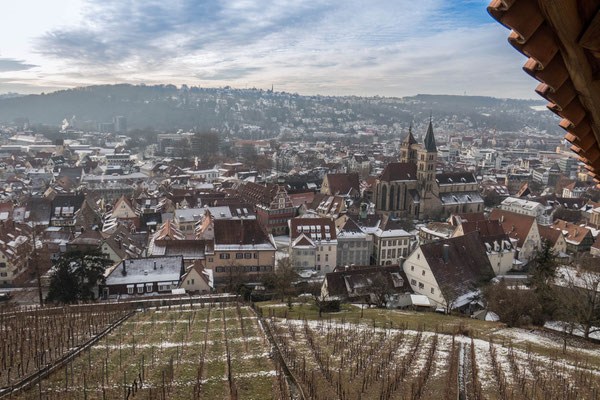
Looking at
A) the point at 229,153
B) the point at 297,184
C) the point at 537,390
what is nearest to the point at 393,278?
the point at 537,390

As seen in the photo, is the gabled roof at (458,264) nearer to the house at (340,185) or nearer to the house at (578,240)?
the house at (578,240)

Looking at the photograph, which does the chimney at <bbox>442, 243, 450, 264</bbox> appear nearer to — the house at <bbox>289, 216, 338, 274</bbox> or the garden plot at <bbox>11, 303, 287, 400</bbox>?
the house at <bbox>289, 216, 338, 274</bbox>

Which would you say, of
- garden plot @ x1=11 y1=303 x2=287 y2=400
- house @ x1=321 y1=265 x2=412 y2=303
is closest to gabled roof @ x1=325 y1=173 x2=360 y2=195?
house @ x1=321 y1=265 x2=412 y2=303

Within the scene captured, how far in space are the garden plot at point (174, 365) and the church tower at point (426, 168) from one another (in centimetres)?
5672

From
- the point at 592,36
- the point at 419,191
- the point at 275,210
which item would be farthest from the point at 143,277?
the point at 419,191

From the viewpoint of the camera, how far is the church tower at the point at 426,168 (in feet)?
246

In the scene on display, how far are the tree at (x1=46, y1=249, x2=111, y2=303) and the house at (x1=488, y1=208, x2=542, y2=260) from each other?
4283cm

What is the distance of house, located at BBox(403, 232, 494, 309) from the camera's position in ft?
114

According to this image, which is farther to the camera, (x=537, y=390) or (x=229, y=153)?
(x=229, y=153)

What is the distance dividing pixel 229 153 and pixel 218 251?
11882 centimetres

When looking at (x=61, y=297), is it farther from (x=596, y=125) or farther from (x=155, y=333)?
(x=596, y=125)

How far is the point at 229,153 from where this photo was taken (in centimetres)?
15700

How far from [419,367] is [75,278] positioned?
26663 mm

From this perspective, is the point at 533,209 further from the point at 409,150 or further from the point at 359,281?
the point at 359,281
